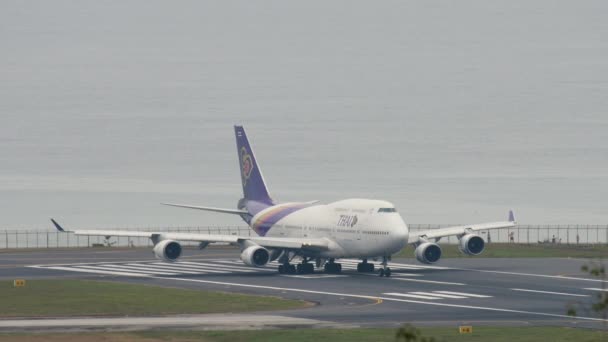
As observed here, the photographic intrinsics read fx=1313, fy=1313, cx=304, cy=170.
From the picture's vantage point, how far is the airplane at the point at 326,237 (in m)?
90.7

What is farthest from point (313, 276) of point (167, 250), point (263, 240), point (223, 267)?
point (223, 267)

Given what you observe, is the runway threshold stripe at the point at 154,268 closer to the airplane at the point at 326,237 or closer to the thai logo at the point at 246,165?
the airplane at the point at 326,237

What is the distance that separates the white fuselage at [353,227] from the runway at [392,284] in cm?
208

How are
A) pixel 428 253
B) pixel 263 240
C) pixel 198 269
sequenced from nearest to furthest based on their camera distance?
pixel 263 240
pixel 428 253
pixel 198 269

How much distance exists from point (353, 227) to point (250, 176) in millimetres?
17626

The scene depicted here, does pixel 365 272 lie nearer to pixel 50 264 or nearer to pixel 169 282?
pixel 169 282

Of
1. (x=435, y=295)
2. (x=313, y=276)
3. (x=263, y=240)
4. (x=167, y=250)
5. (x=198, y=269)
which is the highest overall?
(x=263, y=240)

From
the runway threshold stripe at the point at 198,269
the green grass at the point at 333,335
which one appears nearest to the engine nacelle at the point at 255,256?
the runway threshold stripe at the point at 198,269

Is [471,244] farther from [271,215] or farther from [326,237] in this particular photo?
[271,215]

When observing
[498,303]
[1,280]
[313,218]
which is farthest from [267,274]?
[498,303]

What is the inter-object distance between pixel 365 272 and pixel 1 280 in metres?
26.0

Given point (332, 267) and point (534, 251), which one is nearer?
point (332, 267)

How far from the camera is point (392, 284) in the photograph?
85.5 metres

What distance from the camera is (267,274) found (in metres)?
95.6
